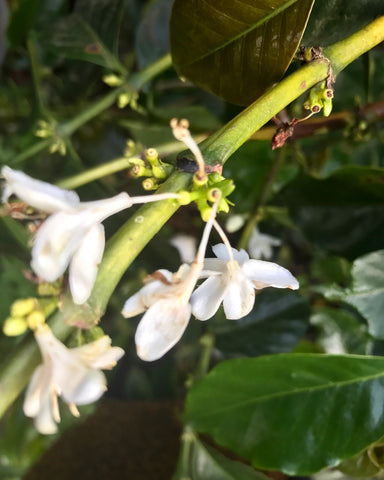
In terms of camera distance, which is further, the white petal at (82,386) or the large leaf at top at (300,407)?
the large leaf at top at (300,407)

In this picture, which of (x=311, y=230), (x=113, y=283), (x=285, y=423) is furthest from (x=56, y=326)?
(x=311, y=230)


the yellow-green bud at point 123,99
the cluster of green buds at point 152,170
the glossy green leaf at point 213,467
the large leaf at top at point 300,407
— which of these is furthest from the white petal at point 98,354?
the yellow-green bud at point 123,99

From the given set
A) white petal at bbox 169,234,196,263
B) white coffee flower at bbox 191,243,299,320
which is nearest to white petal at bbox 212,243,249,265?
white coffee flower at bbox 191,243,299,320

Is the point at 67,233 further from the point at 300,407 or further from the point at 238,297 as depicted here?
the point at 300,407

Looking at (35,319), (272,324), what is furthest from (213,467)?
(35,319)

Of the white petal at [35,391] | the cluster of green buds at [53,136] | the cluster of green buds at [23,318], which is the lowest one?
the white petal at [35,391]

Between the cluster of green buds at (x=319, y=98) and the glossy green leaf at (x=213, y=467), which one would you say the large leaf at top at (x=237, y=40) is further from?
the glossy green leaf at (x=213, y=467)

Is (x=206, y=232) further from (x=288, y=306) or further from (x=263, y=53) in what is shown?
(x=288, y=306)
